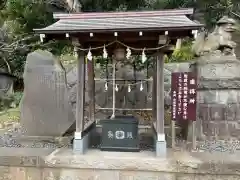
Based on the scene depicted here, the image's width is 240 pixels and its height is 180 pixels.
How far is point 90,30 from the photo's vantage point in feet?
15.8

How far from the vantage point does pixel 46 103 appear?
6293 millimetres

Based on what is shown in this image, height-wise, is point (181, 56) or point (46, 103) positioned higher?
point (181, 56)

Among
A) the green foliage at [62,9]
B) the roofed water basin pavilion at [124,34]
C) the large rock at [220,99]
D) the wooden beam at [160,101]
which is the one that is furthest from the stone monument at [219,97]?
the green foliage at [62,9]

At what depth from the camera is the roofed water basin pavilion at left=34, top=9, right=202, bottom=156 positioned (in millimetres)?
4797

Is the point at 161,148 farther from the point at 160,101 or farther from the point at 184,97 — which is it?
the point at 184,97

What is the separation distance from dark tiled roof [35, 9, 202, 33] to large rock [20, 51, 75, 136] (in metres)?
1.39

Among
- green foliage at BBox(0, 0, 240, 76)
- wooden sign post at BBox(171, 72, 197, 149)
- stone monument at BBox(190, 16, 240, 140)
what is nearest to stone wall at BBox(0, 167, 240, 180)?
wooden sign post at BBox(171, 72, 197, 149)

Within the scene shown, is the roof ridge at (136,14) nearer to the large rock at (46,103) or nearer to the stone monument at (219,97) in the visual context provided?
the large rock at (46,103)

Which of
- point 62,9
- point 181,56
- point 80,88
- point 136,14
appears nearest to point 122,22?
point 136,14

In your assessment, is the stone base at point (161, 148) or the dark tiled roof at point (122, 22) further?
the stone base at point (161, 148)

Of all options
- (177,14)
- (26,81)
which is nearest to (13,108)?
(26,81)

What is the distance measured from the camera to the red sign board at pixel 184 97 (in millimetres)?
5465

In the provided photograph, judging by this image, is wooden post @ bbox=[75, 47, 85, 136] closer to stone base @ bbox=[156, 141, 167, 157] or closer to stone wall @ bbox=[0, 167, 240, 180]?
stone wall @ bbox=[0, 167, 240, 180]

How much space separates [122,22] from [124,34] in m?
0.29
